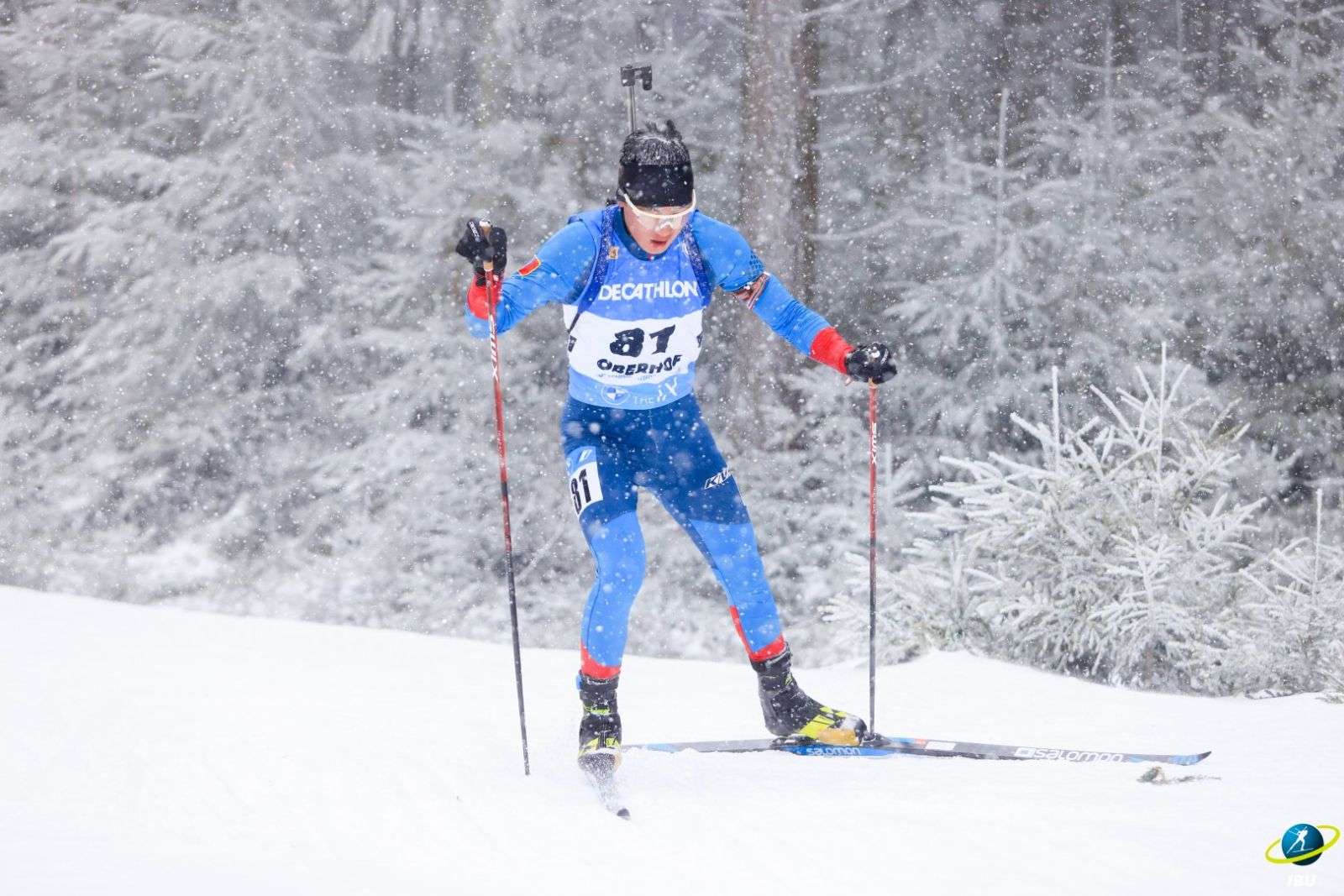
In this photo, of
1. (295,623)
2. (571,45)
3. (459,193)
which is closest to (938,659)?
(295,623)

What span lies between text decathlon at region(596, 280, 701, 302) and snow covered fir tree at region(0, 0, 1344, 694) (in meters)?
6.08

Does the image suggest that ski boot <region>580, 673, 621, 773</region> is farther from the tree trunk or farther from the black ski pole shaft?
the tree trunk

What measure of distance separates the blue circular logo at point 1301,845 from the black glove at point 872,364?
6.24 ft

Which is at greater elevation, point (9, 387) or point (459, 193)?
point (459, 193)

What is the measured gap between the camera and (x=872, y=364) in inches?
165

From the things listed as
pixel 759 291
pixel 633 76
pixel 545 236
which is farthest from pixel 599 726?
pixel 545 236

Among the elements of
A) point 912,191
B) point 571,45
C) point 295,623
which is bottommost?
point 295,623

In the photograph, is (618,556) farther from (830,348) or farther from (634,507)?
(830,348)

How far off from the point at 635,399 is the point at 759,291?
669 mm

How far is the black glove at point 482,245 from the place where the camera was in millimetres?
3818

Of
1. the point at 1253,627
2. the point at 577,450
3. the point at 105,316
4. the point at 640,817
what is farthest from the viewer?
the point at 105,316

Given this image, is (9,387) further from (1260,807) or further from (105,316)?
(1260,807)

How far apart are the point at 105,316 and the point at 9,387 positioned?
6.02 feet

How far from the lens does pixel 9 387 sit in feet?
48.7
